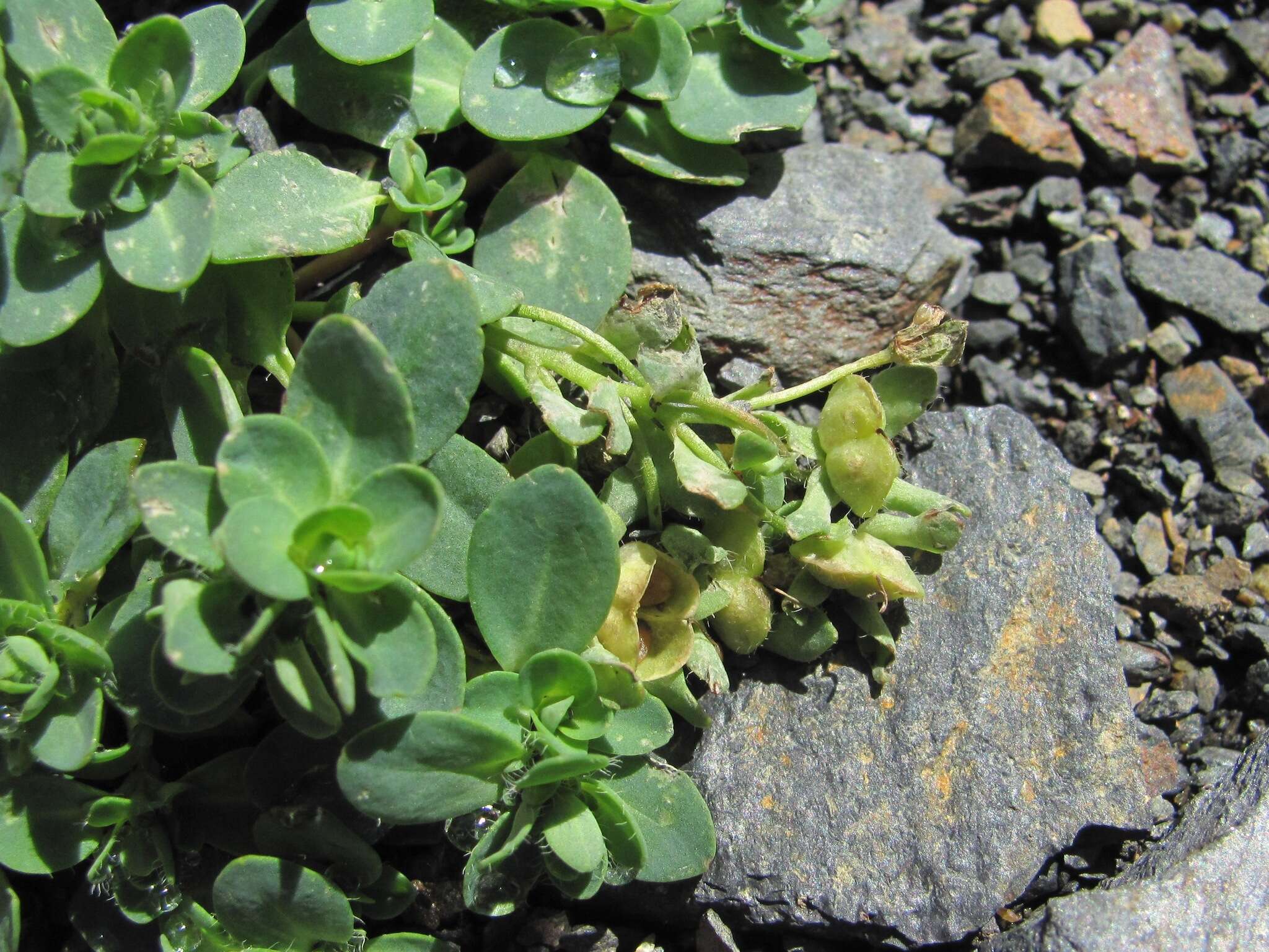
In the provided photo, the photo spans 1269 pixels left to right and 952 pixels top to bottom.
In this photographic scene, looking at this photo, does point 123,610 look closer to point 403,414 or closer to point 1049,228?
point 403,414

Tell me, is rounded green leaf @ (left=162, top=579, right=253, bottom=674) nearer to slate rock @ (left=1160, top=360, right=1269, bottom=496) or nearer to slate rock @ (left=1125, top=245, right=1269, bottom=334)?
slate rock @ (left=1160, top=360, right=1269, bottom=496)

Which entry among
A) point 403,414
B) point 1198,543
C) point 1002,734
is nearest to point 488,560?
point 403,414

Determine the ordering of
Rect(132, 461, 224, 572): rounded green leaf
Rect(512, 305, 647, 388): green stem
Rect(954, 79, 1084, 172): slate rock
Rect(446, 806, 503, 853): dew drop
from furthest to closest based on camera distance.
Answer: Rect(954, 79, 1084, 172): slate rock < Rect(512, 305, 647, 388): green stem < Rect(446, 806, 503, 853): dew drop < Rect(132, 461, 224, 572): rounded green leaf

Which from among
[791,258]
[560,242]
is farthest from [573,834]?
[791,258]

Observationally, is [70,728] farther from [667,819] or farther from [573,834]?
[667,819]

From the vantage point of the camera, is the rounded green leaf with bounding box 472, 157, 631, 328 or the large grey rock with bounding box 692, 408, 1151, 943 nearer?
Answer: the large grey rock with bounding box 692, 408, 1151, 943

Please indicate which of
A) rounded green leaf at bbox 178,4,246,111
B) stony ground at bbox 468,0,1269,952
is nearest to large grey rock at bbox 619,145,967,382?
stony ground at bbox 468,0,1269,952

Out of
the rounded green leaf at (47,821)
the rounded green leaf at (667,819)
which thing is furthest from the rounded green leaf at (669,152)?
the rounded green leaf at (47,821)
